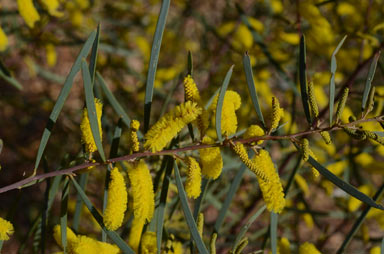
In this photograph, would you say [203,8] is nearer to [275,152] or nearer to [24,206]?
[275,152]

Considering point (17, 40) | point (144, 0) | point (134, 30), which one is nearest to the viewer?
point (17, 40)

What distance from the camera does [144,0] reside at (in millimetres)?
2973

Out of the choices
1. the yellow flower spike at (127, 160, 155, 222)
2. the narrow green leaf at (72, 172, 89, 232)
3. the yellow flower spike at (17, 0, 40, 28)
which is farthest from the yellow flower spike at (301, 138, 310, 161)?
the yellow flower spike at (17, 0, 40, 28)

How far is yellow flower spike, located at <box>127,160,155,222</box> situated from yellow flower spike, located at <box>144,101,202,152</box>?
0.08 metres

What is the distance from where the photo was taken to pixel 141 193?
67 cm

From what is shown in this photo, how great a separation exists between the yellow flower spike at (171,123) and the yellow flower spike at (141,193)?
0.08m

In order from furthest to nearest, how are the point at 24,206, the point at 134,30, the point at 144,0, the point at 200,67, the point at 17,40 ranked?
the point at 144,0 < the point at 134,30 < the point at 24,206 < the point at 200,67 < the point at 17,40

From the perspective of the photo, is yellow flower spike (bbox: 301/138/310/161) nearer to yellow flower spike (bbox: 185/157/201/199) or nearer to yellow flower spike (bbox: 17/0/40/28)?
yellow flower spike (bbox: 185/157/201/199)

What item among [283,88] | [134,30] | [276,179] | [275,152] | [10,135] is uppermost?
[134,30]

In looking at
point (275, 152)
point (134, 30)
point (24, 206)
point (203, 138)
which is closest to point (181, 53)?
point (134, 30)

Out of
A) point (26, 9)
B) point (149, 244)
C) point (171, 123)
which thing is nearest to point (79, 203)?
point (149, 244)

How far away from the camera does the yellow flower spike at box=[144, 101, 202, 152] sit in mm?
619

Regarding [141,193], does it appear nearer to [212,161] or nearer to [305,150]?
[212,161]

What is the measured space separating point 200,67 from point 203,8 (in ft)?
4.05
